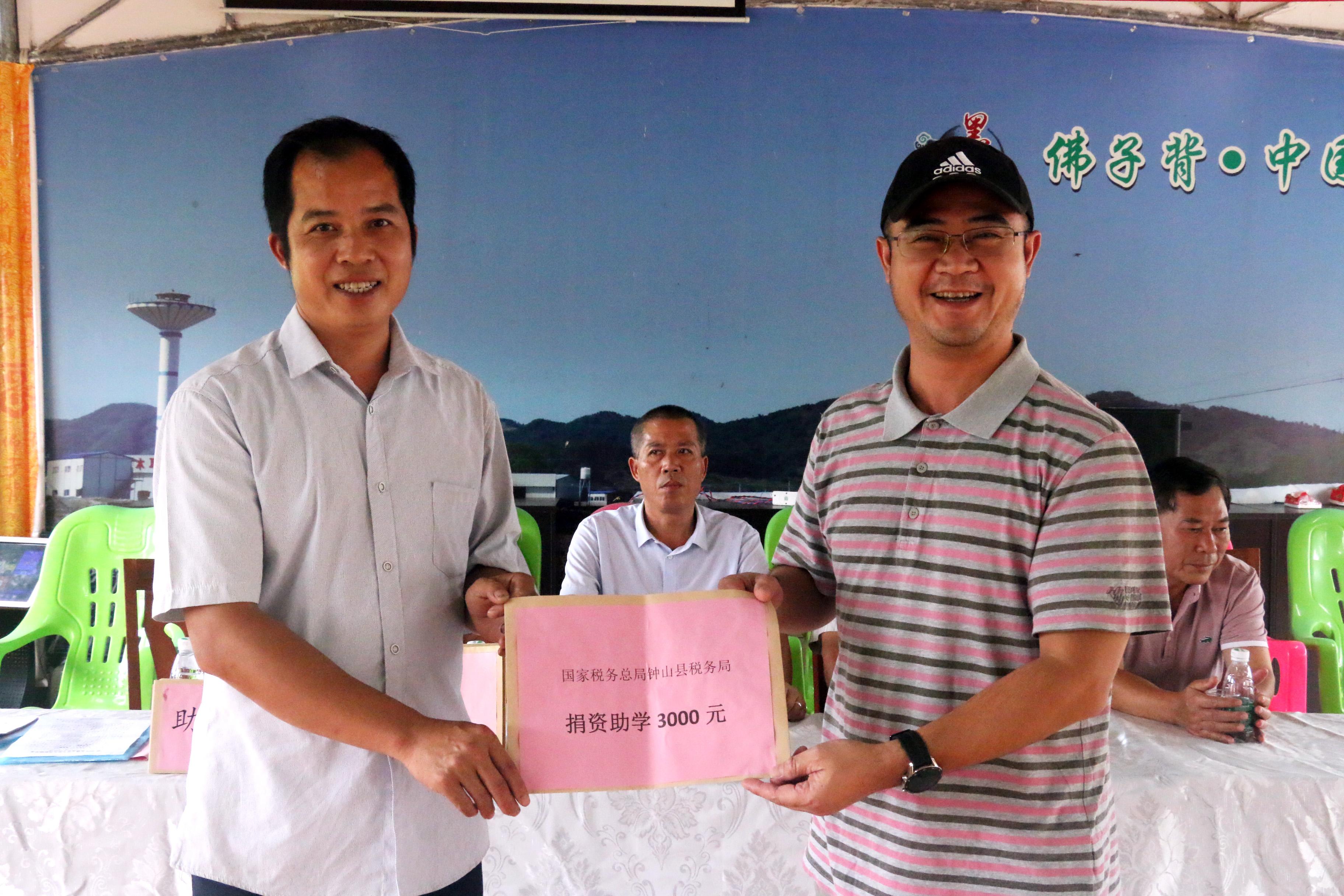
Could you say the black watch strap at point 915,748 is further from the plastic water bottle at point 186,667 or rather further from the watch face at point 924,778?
the plastic water bottle at point 186,667

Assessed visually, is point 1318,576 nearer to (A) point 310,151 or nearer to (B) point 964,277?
(B) point 964,277

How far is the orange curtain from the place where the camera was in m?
4.30

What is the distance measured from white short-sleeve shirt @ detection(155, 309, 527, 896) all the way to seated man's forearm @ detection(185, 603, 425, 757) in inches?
1.3

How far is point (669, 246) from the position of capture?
4633 millimetres

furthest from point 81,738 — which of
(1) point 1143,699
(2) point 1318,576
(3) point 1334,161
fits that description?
(3) point 1334,161

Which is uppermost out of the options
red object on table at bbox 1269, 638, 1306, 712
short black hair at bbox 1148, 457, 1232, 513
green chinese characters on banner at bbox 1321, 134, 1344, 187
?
green chinese characters on banner at bbox 1321, 134, 1344, 187

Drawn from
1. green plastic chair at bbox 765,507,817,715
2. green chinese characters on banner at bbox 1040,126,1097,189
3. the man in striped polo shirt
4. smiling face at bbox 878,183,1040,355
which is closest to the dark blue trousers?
the man in striped polo shirt

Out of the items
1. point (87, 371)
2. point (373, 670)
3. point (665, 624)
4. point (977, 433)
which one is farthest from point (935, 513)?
point (87, 371)

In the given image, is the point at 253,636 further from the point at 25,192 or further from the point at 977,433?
the point at 25,192

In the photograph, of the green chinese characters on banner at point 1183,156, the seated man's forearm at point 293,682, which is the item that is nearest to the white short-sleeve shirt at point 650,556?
the seated man's forearm at point 293,682

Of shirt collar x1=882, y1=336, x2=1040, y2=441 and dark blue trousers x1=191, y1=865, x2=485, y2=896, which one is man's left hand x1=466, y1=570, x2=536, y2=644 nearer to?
dark blue trousers x1=191, y1=865, x2=485, y2=896

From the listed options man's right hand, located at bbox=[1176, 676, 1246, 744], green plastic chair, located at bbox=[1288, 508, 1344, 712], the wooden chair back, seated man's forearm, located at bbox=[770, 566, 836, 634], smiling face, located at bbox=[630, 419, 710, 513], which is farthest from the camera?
green plastic chair, located at bbox=[1288, 508, 1344, 712]

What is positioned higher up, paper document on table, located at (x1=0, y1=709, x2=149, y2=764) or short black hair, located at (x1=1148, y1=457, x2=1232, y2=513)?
short black hair, located at (x1=1148, y1=457, x2=1232, y2=513)

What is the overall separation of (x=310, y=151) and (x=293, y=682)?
0.67 metres
